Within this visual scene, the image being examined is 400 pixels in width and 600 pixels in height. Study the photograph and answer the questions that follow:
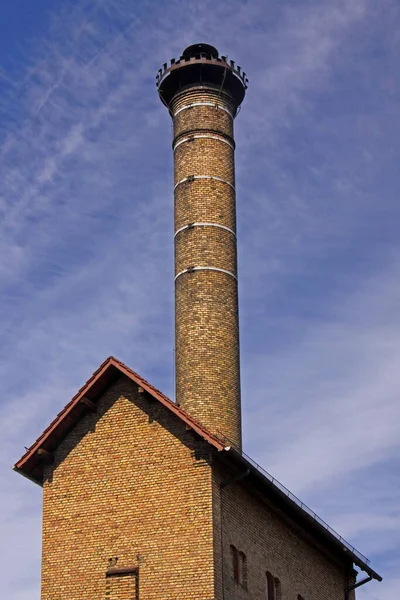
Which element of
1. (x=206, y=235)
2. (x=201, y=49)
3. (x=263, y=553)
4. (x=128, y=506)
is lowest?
(x=263, y=553)

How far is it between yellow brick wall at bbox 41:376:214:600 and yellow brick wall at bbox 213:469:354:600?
1.81 ft

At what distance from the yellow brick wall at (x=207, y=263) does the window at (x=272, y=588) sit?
8.16m

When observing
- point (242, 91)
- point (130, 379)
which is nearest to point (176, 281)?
point (242, 91)

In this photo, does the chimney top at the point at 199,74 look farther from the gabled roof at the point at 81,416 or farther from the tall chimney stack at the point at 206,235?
the gabled roof at the point at 81,416

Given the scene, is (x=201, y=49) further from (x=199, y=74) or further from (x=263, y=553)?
(x=263, y=553)

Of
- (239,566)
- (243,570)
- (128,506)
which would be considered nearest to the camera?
(128,506)

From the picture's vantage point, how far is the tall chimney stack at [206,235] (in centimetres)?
3575

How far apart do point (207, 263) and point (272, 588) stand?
13290mm

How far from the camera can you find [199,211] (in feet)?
125

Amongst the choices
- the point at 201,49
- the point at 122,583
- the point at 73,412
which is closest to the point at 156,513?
the point at 122,583

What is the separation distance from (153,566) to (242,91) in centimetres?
2217

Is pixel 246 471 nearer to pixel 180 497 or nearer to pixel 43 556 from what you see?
pixel 180 497

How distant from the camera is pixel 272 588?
27.2 m

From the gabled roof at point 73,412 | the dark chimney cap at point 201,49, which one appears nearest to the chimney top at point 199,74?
the dark chimney cap at point 201,49
